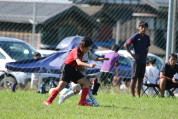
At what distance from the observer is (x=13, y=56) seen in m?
14.6

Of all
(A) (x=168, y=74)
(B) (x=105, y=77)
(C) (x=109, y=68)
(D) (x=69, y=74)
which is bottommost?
(B) (x=105, y=77)

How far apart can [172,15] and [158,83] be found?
1941 millimetres

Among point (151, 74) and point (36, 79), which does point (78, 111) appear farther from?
point (151, 74)

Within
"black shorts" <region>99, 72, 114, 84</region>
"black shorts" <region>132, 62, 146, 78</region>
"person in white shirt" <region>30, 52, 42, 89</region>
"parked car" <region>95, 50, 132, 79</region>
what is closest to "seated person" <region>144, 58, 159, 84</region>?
"parked car" <region>95, 50, 132, 79</region>

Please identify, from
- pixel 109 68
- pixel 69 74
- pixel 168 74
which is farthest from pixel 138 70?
pixel 69 74

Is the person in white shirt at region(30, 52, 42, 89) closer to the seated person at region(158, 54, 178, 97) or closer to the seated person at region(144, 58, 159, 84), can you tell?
the seated person at region(144, 58, 159, 84)

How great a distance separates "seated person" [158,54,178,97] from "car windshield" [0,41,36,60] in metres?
4.57

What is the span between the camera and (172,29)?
13.8 m

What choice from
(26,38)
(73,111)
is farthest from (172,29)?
(26,38)

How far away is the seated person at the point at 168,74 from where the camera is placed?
12.6 m

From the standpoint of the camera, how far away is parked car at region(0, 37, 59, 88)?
1408cm

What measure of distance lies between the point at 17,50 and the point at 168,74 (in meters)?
4.87

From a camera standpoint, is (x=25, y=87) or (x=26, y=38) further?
(x=26, y=38)

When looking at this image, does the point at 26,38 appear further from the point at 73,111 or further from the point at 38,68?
the point at 73,111
